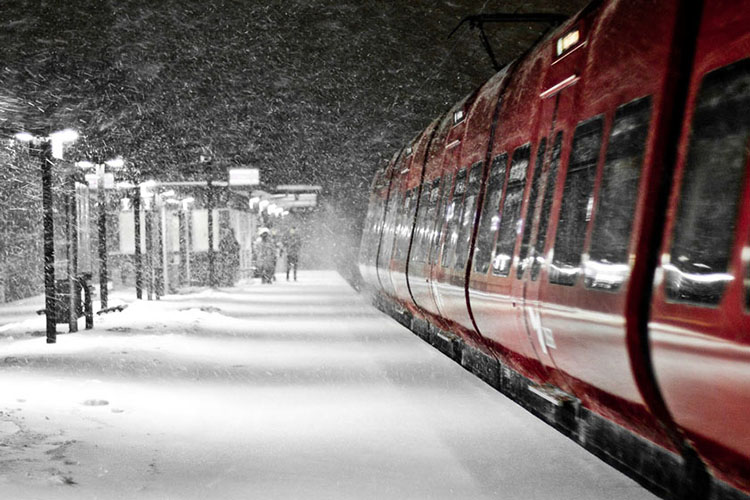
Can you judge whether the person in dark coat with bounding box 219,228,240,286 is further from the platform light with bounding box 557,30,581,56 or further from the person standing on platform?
Answer: the platform light with bounding box 557,30,581,56

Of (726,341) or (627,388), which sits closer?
(726,341)

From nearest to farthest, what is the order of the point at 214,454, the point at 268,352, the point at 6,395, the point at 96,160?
the point at 214,454, the point at 6,395, the point at 268,352, the point at 96,160

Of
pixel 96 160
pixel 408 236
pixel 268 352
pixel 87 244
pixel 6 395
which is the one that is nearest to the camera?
A: pixel 6 395

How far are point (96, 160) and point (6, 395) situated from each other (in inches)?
387

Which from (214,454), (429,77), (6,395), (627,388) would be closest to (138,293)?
(429,77)

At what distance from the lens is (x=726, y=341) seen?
3789mm

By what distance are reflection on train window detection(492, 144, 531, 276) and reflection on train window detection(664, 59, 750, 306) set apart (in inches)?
124

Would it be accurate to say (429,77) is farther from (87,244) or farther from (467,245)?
(467,245)

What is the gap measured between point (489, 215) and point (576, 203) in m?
2.94

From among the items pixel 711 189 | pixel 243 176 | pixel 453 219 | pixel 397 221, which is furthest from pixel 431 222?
pixel 243 176

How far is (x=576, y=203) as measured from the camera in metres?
6.11

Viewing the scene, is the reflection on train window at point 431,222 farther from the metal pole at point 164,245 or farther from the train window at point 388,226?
the metal pole at point 164,245

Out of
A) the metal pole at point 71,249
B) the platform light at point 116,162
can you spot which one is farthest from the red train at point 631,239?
the platform light at point 116,162

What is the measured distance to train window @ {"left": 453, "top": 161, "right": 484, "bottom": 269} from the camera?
991 cm
